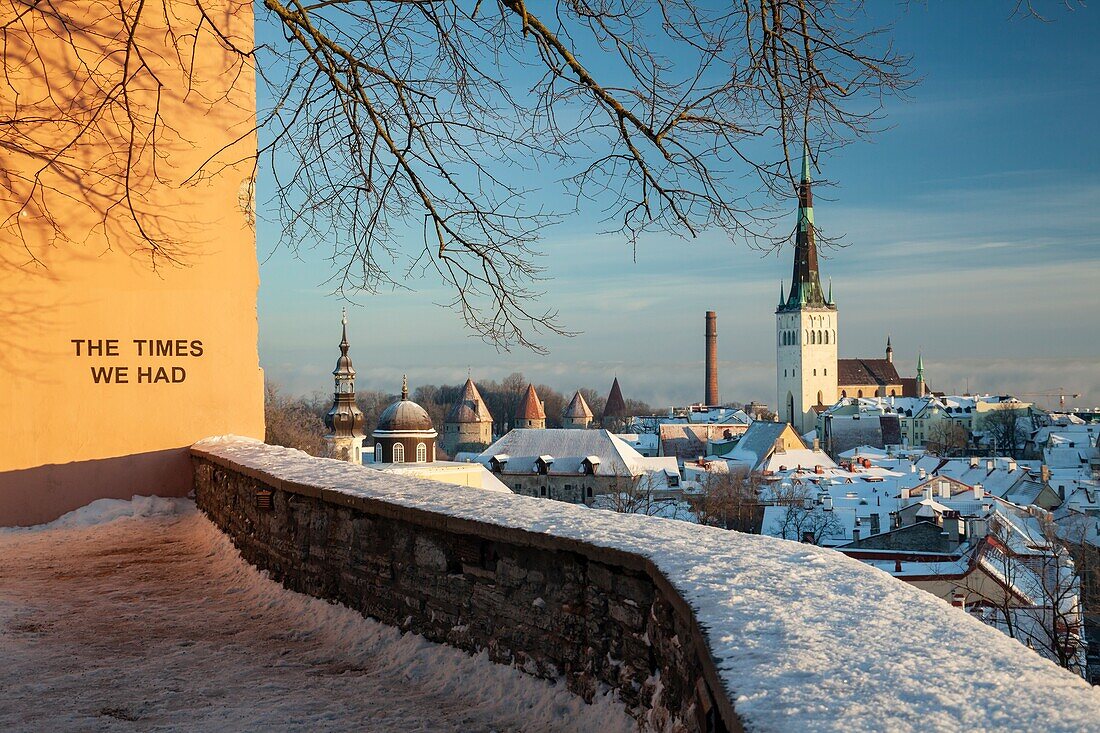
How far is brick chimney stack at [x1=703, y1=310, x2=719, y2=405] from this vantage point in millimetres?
121812

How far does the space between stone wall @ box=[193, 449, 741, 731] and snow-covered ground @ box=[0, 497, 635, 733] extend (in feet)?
0.38

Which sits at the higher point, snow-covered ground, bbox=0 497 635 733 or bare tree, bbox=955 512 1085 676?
snow-covered ground, bbox=0 497 635 733

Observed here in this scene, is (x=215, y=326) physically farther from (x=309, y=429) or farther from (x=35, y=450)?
(x=309, y=429)

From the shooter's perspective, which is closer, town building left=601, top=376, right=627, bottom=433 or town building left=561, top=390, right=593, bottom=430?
town building left=561, top=390, right=593, bottom=430

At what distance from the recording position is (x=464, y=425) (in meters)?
85.4

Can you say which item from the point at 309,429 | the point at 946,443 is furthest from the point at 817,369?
the point at 309,429

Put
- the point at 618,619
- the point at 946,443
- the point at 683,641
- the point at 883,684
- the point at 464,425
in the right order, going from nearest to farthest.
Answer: the point at 883,684, the point at 683,641, the point at 618,619, the point at 464,425, the point at 946,443

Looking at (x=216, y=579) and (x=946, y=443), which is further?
(x=946, y=443)

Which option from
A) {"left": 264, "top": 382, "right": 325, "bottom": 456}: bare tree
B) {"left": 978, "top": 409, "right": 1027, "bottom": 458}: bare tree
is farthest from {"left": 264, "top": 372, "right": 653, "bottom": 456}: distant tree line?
{"left": 978, "top": 409, "right": 1027, "bottom": 458}: bare tree

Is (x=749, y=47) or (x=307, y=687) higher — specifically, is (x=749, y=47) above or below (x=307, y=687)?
above

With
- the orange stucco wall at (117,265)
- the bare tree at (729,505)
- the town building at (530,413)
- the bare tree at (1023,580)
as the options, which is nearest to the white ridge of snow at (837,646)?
the orange stucco wall at (117,265)

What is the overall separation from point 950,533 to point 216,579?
3065 centimetres

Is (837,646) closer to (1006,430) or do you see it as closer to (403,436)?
(403,436)

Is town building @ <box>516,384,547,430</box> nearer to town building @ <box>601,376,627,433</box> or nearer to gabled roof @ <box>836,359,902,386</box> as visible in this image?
town building @ <box>601,376,627,433</box>
